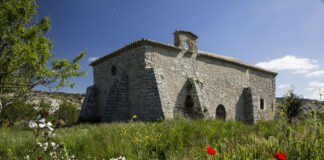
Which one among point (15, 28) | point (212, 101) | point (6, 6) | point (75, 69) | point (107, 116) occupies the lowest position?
point (107, 116)

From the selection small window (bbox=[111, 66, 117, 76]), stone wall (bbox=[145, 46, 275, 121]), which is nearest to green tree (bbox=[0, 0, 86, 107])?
small window (bbox=[111, 66, 117, 76])

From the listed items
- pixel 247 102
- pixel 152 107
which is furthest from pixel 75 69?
pixel 247 102

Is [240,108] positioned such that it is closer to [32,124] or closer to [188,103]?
[188,103]

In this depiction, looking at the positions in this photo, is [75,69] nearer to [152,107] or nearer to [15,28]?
[15,28]

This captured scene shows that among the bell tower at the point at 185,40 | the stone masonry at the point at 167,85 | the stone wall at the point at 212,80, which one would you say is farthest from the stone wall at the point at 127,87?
the bell tower at the point at 185,40

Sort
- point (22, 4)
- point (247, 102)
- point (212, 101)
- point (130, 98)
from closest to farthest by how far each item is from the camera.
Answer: point (22, 4), point (130, 98), point (212, 101), point (247, 102)

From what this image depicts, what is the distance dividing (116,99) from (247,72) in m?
12.4

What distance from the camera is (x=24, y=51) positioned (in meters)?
8.65

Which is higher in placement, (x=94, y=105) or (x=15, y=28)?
(x=15, y=28)

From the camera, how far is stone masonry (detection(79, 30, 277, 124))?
1050 centimetres

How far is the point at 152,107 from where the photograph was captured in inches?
394

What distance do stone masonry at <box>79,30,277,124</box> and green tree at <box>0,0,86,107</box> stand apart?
2950 mm

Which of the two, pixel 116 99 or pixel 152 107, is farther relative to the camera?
pixel 116 99

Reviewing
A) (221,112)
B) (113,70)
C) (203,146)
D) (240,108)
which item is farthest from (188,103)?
(203,146)
